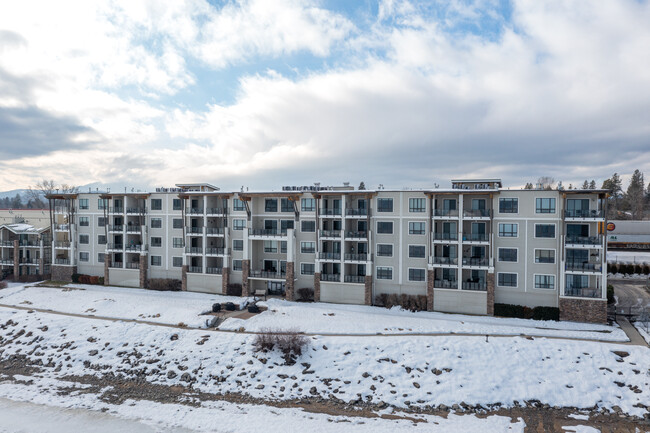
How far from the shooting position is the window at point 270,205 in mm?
48469

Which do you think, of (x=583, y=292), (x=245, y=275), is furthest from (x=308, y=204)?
(x=583, y=292)

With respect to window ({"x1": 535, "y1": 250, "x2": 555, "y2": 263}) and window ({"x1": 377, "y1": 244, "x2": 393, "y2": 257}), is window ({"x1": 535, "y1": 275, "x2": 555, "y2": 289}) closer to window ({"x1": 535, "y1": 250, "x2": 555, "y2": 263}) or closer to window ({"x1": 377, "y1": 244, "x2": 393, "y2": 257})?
window ({"x1": 535, "y1": 250, "x2": 555, "y2": 263})

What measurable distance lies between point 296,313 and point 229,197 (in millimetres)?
19037

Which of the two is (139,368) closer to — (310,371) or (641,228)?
(310,371)

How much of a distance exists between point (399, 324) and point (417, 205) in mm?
14415

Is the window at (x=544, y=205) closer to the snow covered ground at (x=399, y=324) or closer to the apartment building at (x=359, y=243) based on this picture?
the apartment building at (x=359, y=243)

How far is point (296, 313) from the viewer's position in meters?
39.3

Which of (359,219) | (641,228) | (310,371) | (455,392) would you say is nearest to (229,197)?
(359,219)

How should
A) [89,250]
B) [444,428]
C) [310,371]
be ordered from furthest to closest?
[89,250]
[310,371]
[444,428]

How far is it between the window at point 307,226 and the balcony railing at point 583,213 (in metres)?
28.4

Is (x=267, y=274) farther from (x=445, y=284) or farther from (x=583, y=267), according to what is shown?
(x=583, y=267)

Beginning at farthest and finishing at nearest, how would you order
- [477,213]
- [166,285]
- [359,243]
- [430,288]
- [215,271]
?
[166,285]
[215,271]
[359,243]
[430,288]
[477,213]

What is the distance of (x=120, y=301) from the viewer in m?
43.3

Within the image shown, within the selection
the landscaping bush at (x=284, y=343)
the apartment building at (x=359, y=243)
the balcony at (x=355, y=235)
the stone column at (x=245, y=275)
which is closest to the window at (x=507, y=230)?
the apartment building at (x=359, y=243)
